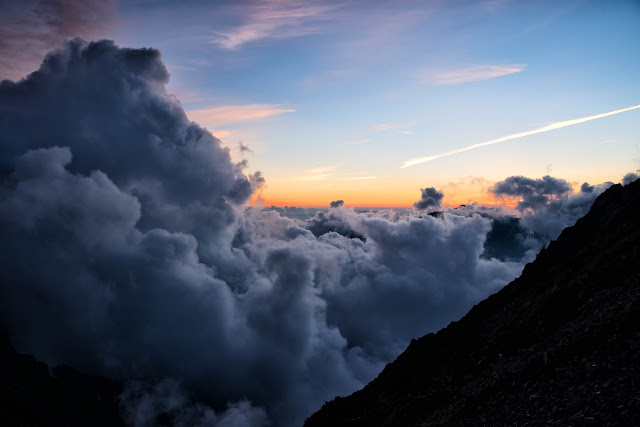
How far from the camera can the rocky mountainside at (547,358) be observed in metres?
20.4

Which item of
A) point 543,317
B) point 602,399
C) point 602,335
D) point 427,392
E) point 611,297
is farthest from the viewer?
point 427,392

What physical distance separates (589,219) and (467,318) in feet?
114

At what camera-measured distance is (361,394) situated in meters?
74.1

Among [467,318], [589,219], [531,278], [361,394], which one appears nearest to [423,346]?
[467,318]

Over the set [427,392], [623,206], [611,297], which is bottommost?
[427,392]

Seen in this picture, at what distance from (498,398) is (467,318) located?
53.1m

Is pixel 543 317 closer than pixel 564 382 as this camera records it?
No

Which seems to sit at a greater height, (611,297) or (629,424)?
(611,297)

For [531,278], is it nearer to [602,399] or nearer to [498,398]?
[498,398]

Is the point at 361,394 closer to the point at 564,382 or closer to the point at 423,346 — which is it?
the point at 423,346

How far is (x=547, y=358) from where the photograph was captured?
26.5 meters

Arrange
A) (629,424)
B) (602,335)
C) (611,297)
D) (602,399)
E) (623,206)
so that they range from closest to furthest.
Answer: (629,424) < (602,399) < (602,335) < (611,297) < (623,206)

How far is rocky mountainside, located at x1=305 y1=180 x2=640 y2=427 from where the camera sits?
20.4 m

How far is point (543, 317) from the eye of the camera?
3809 centimetres
